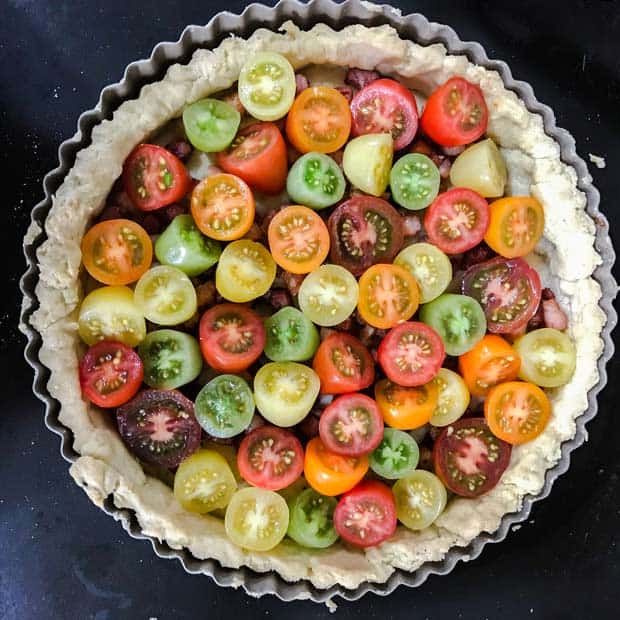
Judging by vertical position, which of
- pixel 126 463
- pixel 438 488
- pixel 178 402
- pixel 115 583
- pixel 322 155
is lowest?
pixel 115 583

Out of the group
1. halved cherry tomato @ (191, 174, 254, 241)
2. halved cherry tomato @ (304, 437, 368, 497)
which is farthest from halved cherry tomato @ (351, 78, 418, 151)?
halved cherry tomato @ (304, 437, 368, 497)

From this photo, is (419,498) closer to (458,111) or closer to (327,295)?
(327,295)

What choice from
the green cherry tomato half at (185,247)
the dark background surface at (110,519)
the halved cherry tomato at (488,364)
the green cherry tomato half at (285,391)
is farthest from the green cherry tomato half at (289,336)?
the dark background surface at (110,519)

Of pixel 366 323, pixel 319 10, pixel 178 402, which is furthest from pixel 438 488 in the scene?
pixel 319 10

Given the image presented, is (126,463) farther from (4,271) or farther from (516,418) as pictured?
(516,418)

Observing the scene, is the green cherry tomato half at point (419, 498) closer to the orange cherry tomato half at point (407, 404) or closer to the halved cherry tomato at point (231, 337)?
the orange cherry tomato half at point (407, 404)

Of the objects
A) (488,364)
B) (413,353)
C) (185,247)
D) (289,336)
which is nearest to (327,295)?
(289,336)
